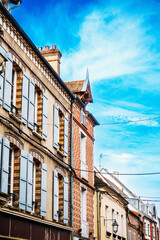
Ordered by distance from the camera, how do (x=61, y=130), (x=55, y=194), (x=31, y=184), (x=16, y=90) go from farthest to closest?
(x=61, y=130)
(x=55, y=194)
(x=16, y=90)
(x=31, y=184)

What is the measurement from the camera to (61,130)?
1812 cm

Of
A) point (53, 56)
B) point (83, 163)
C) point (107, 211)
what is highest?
point (53, 56)

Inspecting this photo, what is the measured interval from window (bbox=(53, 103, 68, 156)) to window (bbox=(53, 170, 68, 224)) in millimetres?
1170

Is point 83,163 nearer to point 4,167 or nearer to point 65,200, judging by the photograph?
point 65,200

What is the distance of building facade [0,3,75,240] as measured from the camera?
12211 millimetres

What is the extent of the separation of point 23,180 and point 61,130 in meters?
5.46

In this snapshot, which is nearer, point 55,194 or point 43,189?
point 43,189

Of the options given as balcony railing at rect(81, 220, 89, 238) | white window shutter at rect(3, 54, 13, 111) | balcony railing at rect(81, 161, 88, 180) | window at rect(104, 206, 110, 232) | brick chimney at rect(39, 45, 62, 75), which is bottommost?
balcony railing at rect(81, 220, 89, 238)

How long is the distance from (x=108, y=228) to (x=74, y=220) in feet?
23.6

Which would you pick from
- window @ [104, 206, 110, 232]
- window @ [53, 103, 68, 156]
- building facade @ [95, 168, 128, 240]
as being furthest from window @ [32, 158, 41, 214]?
window @ [104, 206, 110, 232]

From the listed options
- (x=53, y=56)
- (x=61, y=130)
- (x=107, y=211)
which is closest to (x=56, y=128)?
(x=61, y=130)

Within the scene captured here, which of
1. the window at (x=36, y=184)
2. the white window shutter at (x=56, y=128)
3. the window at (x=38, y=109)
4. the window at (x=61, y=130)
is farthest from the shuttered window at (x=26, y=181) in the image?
the window at (x=61, y=130)

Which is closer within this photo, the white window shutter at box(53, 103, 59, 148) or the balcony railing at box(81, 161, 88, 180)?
the white window shutter at box(53, 103, 59, 148)

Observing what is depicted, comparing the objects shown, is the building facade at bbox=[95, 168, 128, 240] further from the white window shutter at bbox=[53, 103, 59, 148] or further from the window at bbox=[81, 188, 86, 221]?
the white window shutter at bbox=[53, 103, 59, 148]
